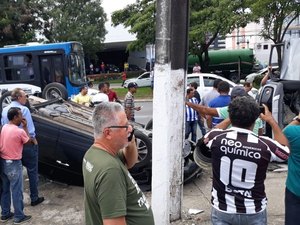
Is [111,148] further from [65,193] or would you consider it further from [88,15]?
[88,15]

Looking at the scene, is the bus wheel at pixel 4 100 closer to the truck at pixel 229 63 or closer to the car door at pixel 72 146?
the car door at pixel 72 146

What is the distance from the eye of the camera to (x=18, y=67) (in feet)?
52.9

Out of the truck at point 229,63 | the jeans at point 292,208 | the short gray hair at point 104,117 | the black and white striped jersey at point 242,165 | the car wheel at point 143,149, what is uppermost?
the short gray hair at point 104,117

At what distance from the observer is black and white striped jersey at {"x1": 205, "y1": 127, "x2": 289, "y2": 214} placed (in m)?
2.85

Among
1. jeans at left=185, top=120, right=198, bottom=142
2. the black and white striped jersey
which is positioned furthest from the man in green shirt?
jeans at left=185, top=120, right=198, bottom=142

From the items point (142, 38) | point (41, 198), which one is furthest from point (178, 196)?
point (142, 38)

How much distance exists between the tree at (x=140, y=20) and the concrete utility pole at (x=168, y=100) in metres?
21.0

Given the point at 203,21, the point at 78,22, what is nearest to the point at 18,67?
the point at 203,21

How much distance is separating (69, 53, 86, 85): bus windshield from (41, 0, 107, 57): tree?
17.8 metres

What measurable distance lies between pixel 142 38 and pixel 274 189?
2106 centimetres

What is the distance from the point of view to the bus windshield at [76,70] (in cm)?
1562

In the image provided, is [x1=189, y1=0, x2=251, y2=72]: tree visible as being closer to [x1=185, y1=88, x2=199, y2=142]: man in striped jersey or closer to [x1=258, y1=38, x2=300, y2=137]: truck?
[x1=258, y1=38, x2=300, y2=137]: truck

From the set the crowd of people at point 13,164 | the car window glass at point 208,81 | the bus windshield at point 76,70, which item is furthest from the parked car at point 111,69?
the crowd of people at point 13,164

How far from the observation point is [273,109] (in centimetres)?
717
